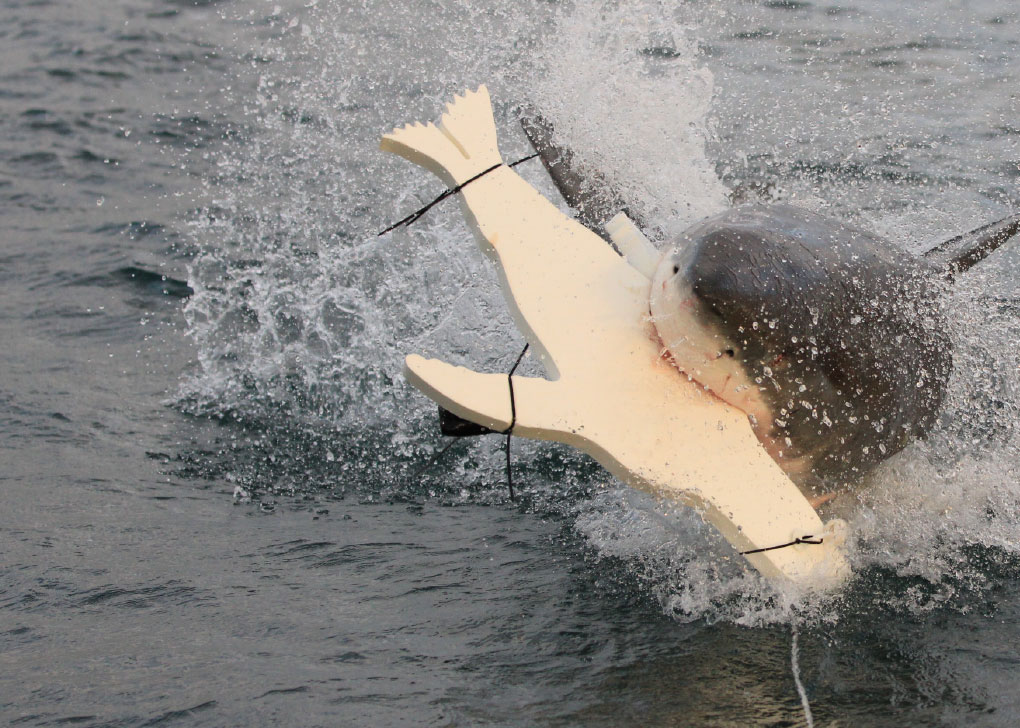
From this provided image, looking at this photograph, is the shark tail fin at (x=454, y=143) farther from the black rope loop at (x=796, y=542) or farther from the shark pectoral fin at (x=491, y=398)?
the black rope loop at (x=796, y=542)

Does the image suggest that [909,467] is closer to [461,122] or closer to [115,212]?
[461,122]

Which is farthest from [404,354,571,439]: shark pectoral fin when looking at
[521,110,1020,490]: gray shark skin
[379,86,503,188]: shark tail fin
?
[379,86,503,188]: shark tail fin

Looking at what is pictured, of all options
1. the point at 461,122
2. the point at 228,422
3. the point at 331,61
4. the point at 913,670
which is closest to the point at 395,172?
the point at 331,61

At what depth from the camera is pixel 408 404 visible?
17.4ft

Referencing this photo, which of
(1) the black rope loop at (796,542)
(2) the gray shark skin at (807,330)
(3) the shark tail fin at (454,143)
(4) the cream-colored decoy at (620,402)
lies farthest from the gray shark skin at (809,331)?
(3) the shark tail fin at (454,143)

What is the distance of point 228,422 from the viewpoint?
5.12m

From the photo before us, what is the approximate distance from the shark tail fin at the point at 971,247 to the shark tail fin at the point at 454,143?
172 centimetres

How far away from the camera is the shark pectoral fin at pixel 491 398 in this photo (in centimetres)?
311

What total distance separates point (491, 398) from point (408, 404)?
219 cm

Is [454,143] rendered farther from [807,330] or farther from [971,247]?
[971,247]

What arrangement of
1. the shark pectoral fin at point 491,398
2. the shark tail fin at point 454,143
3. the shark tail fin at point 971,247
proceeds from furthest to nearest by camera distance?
1. the shark tail fin at point 971,247
2. the shark tail fin at point 454,143
3. the shark pectoral fin at point 491,398

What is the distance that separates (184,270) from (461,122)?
318 centimetres

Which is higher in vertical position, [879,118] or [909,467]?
[879,118]

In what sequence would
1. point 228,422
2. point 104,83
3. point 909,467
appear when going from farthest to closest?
point 104,83 < point 228,422 < point 909,467
